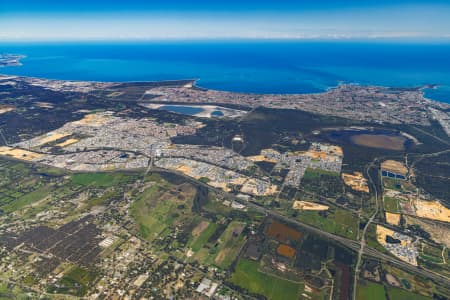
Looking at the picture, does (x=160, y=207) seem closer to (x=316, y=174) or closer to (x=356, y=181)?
(x=316, y=174)

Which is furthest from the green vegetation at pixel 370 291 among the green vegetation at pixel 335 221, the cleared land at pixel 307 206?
the cleared land at pixel 307 206

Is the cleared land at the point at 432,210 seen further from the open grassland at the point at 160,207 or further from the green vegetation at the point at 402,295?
the open grassland at the point at 160,207

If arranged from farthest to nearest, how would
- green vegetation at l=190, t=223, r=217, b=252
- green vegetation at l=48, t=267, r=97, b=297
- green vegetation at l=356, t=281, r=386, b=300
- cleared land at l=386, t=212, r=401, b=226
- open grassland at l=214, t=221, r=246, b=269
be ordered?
cleared land at l=386, t=212, r=401, b=226, green vegetation at l=190, t=223, r=217, b=252, open grassland at l=214, t=221, r=246, b=269, green vegetation at l=356, t=281, r=386, b=300, green vegetation at l=48, t=267, r=97, b=297

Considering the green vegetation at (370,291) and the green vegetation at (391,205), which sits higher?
the green vegetation at (391,205)

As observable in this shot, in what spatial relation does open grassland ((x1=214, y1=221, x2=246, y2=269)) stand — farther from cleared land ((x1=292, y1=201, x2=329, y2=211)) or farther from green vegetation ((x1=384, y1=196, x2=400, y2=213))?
green vegetation ((x1=384, y1=196, x2=400, y2=213))

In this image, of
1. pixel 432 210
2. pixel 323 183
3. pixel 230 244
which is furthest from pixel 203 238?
pixel 432 210

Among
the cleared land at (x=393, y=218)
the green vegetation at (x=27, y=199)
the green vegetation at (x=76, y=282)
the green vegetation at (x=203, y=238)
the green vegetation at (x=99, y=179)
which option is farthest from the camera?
the green vegetation at (x=99, y=179)

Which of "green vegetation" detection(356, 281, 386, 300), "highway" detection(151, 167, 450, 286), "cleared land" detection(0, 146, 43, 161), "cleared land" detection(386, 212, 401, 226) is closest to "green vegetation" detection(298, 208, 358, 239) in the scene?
"highway" detection(151, 167, 450, 286)
